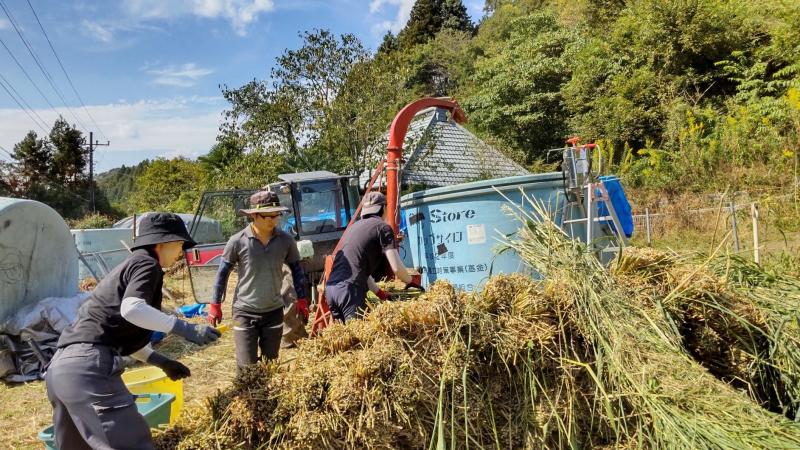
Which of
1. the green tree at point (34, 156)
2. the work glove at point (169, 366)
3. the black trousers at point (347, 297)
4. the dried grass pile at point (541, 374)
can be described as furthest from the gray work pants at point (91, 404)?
the green tree at point (34, 156)

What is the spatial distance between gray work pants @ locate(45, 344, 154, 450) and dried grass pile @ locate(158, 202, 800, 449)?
0.54 ft

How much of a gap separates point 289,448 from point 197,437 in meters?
0.40

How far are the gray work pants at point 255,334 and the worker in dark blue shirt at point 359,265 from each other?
1.49 ft

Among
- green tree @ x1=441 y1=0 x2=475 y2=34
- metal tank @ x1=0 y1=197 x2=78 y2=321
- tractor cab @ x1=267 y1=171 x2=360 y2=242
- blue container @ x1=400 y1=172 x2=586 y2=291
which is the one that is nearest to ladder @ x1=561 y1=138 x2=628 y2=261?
blue container @ x1=400 y1=172 x2=586 y2=291

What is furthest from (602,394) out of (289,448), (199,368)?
(199,368)

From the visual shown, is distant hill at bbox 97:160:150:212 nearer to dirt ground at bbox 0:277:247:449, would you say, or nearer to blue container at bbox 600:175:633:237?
dirt ground at bbox 0:277:247:449

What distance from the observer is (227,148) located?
1569cm

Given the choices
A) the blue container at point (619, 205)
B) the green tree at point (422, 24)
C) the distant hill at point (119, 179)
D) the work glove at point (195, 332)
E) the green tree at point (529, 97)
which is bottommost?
the work glove at point (195, 332)

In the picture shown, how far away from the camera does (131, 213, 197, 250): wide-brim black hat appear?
2559mm

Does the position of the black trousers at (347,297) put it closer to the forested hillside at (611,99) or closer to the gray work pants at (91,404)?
the gray work pants at (91,404)

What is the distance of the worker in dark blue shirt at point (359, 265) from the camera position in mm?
3711

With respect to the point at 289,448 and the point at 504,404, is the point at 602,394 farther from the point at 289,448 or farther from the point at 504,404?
the point at 289,448

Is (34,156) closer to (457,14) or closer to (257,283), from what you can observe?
(457,14)

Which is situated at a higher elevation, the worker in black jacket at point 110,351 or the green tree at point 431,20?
the green tree at point 431,20
